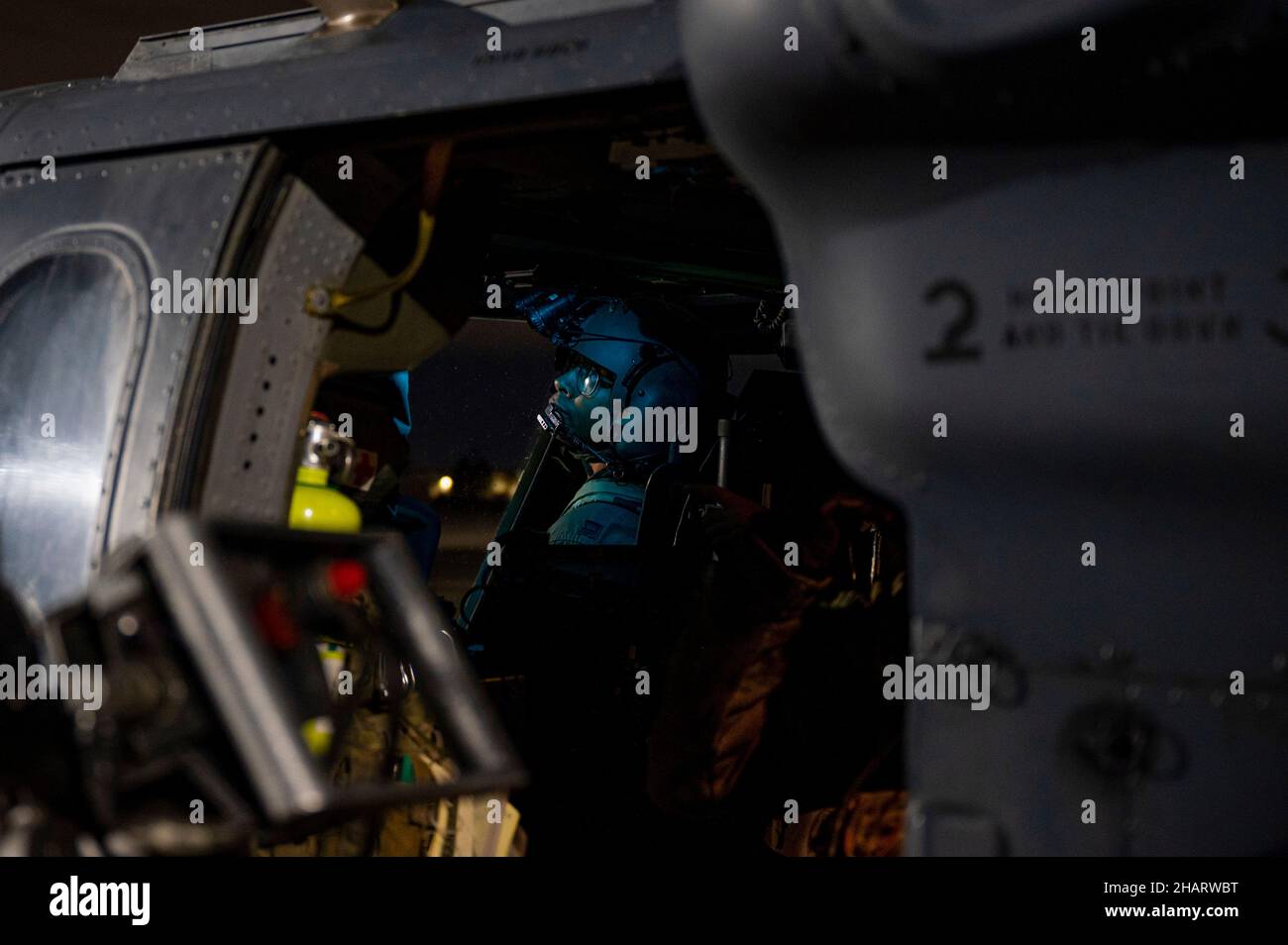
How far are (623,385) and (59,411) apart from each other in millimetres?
3001

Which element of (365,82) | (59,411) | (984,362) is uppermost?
(365,82)

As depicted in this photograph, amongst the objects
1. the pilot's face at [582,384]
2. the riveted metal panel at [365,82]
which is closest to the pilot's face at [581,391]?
the pilot's face at [582,384]

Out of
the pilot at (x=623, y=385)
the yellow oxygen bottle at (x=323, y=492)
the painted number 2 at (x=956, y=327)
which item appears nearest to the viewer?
the painted number 2 at (x=956, y=327)

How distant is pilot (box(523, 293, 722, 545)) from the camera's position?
227 inches

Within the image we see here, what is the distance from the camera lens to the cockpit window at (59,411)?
117 inches

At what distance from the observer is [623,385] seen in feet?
19.1

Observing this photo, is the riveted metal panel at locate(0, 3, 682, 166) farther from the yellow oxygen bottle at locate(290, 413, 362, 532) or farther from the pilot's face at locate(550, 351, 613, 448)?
the pilot's face at locate(550, 351, 613, 448)

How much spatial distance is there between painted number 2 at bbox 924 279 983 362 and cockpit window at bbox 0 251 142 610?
177 cm

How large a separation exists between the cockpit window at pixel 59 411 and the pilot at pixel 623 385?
2.74 m

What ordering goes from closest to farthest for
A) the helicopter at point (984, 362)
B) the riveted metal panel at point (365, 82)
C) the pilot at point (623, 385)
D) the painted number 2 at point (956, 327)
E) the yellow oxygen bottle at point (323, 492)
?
the helicopter at point (984, 362)
the painted number 2 at point (956, 327)
the riveted metal panel at point (365, 82)
the yellow oxygen bottle at point (323, 492)
the pilot at point (623, 385)

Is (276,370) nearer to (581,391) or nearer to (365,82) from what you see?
(365,82)

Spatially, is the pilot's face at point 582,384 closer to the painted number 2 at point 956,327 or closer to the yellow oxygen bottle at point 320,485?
the yellow oxygen bottle at point 320,485

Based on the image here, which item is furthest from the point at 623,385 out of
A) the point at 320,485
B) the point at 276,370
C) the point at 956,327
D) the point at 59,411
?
the point at 956,327

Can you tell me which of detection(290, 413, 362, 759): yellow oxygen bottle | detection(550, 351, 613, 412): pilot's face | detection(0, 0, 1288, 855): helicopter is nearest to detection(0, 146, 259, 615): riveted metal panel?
detection(0, 0, 1288, 855): helicopter
